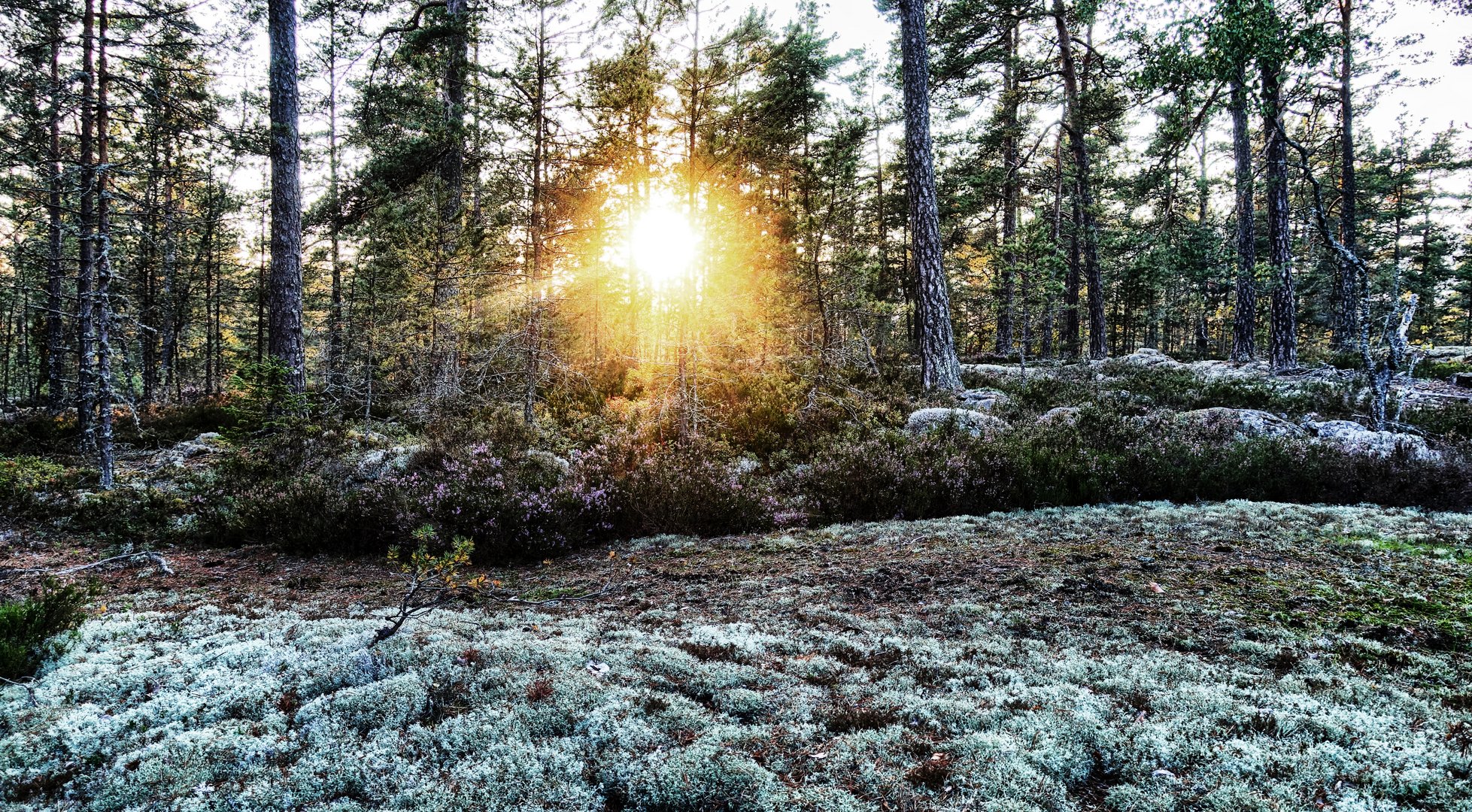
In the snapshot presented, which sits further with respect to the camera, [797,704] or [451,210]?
[451,210]

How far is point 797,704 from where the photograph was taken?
2355mm

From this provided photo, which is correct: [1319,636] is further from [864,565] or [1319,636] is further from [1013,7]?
[1013,7]

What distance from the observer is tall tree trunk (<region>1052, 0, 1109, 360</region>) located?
15.8 metres

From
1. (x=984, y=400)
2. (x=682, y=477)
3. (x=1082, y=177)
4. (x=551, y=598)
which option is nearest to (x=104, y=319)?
(x=682, y=477)

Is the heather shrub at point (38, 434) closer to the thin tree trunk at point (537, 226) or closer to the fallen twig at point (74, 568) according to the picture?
the fallen twig at point (74, 568)

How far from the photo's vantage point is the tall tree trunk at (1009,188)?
14664 mm

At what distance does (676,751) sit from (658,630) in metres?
1.29

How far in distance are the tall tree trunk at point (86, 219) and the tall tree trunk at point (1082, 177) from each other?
731 inches

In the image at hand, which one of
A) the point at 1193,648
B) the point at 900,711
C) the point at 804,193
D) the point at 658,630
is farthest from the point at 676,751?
the point at 804,193

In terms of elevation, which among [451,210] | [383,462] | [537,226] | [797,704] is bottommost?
[797,704]

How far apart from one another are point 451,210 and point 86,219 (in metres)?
6.04

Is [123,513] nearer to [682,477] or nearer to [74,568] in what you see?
[74,568]

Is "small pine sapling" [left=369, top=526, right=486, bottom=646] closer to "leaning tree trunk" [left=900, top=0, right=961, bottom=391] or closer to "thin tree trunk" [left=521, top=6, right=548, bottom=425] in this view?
"thin tree trunk" [left=521, top=6, right=548, bottom=425]

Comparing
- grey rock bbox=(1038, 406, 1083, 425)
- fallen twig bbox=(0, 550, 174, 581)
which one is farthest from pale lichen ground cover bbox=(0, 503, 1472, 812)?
grey rock bbox=(1038, 406, 1083, 425)
